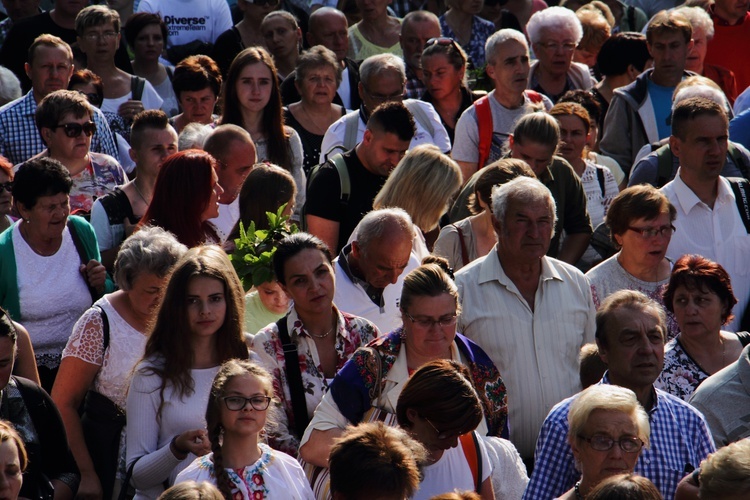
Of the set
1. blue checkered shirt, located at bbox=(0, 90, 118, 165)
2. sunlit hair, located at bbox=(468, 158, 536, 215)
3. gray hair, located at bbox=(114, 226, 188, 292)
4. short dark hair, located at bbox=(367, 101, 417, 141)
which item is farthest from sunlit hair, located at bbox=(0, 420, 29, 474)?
blue checkered shirt, located at bbox=(0, 90, 118, 165)

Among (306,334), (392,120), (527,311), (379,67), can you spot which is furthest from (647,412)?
(379,67)

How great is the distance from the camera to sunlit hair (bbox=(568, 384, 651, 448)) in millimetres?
4758

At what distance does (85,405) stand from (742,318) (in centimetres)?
379

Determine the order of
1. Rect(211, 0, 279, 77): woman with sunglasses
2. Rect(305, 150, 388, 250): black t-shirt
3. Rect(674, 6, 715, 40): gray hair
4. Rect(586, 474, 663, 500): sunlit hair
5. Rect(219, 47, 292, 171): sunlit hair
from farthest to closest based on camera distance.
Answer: Rect(211, 0, 279, 77): woman with sunglasses
Rect(674, 6, 715, 40): gray hair
Rect(219, 47, 292, 171): sunlit hair
Rect(305, 150, 388, 250): black t-shirt
Rect(586, 474, 663, 500): sunlit hair

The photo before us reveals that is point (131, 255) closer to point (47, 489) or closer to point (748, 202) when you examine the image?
point (47, 489)

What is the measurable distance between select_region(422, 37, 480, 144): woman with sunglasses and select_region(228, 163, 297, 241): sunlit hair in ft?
8.82

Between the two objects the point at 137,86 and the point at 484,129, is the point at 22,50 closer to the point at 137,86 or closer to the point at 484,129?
the point at 137,86

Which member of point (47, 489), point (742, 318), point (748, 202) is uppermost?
point (748, 202)

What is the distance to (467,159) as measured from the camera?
29.1ft

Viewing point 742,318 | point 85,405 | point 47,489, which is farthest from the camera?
point 742,318

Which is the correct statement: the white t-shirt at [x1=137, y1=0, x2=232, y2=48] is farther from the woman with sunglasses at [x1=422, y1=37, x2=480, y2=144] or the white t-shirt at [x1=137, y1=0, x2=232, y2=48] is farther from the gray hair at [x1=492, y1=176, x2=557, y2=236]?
the gray hair at [x1=492, y1=176, x2=557, y2=236]

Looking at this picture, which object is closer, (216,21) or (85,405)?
(85,405)

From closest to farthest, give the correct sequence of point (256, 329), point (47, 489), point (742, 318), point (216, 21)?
Answer: point (47, 489) < point (256, 329) < point (742, 318) < point (216, 21)

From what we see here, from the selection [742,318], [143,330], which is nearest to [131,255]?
[143,330]
